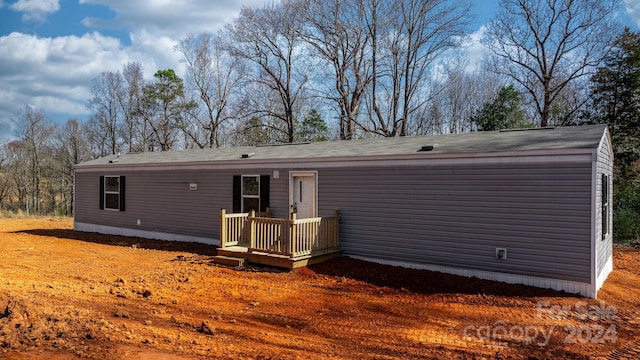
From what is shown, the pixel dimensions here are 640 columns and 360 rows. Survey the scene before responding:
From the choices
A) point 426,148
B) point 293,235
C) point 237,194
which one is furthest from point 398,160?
point 237,194

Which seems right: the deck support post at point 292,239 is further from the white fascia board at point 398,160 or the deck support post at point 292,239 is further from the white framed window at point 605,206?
the white framed window at point 605,206

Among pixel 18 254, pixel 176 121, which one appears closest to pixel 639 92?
pixel 18 254

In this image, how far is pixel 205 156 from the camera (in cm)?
1385

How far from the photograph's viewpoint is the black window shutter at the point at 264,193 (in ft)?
37.0

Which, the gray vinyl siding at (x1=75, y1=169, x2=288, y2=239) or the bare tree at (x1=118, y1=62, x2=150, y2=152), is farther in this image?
the bare tree at (x1=118, y1=62, x2=150, y2=152)

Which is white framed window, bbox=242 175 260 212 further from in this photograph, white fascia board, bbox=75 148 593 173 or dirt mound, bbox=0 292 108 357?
dirt mound, bbox=0 292 108 357

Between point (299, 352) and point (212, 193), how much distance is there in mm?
8433

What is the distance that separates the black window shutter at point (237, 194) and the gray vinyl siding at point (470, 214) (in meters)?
2.66

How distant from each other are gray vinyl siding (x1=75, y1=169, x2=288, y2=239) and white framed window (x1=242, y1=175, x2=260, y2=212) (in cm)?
18

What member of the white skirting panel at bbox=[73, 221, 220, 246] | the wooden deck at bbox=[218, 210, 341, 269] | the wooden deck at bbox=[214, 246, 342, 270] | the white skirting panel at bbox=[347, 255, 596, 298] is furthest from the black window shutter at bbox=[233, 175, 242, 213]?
the white skirting panel at bbox=[347, 255, 596, 298]

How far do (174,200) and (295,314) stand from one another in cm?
837

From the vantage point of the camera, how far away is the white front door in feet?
34.5

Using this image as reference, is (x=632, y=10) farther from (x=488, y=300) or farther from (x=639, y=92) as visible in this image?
(x=488, y=300)

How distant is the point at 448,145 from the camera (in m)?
9.15
